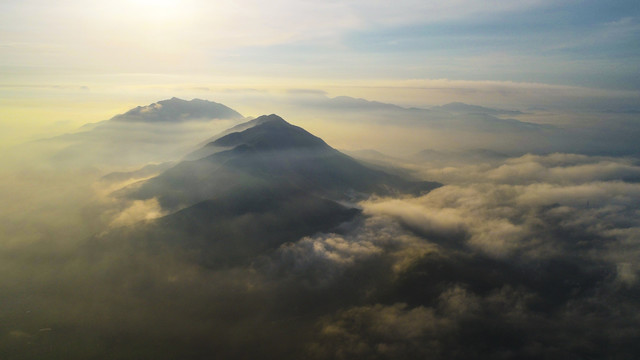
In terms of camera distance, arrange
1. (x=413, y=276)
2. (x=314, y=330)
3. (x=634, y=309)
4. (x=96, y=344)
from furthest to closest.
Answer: (x=413, y=276), (x=634, y=309), (x=314, y=330), (x=96, y=344)

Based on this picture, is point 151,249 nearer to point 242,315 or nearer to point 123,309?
point 123,309

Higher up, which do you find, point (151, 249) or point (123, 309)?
point (151, 249)

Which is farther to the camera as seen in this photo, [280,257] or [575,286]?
[280,257]

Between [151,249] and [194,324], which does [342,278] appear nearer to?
[194,324]

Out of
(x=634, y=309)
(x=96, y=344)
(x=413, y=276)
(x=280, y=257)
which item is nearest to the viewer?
(x=96, y=344)

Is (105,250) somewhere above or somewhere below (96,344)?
above

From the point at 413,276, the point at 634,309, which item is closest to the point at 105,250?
the point at 413,276

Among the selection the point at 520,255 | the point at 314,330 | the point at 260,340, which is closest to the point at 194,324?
the point at 260,340

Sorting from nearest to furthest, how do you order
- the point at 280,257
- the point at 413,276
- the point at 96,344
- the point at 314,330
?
the point at 96,344
the point at 314,330
the point at 413,276
the point at 280,257

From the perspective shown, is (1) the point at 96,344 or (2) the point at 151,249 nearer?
(1) the point at 96,344
